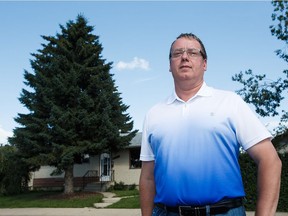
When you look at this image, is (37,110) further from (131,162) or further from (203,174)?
(203,174)

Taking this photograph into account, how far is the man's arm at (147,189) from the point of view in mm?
2670

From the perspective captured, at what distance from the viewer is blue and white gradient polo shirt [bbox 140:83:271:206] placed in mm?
2250

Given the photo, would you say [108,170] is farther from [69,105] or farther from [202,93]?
[202,93]

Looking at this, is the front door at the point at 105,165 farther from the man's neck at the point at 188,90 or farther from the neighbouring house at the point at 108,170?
the man's neck at the point at 188,90

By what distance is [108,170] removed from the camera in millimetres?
32469

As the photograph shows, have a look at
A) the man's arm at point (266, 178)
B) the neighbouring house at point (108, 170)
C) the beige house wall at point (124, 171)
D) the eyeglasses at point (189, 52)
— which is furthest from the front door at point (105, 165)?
the man's arm at point (266, 178)

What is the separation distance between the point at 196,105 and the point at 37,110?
78.5 ft

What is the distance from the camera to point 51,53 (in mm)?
25812

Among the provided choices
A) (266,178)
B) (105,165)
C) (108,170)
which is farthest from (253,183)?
(105,165)

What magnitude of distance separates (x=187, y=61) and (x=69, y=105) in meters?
23.4

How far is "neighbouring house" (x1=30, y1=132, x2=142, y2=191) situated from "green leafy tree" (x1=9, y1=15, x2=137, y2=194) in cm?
551

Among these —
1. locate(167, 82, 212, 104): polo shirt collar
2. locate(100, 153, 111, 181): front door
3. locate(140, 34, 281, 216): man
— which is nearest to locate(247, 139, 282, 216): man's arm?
locate(140, 34, 281, 216): man

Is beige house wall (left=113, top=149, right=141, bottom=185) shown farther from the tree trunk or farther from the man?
the man

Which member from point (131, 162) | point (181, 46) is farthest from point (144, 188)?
point (131, 162)
